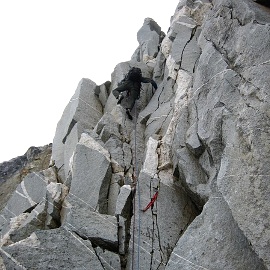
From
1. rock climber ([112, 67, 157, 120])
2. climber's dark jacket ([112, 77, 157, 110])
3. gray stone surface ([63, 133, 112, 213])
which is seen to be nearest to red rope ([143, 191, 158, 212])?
gray stone surface ([63, 133, 112, 213])

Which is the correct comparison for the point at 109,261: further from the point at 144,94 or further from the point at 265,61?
the point at 144,94

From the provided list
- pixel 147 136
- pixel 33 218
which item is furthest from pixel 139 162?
pixel 33 218

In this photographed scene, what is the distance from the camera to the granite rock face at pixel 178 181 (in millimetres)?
10733

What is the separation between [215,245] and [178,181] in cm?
396

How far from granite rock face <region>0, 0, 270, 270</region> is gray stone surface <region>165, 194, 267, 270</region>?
28 mm

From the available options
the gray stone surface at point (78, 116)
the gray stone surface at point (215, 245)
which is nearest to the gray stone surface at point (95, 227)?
the gray stone surface at point (215, 245)

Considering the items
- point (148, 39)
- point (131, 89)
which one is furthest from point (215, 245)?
point (148, 39)

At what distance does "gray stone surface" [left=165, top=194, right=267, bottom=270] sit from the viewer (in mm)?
10422

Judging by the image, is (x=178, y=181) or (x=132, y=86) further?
(x=132, y=86)

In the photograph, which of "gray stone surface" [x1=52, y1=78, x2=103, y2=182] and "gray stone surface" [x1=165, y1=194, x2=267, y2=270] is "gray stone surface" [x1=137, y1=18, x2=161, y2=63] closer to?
"gray stone surface" [x1=52, y1=78, x2=103, y2=182]

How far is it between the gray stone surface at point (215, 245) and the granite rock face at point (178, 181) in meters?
0.03

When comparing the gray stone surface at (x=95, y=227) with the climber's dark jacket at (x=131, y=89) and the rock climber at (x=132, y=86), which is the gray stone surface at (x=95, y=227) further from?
the climber's dark jacket at (x=131, y=89)

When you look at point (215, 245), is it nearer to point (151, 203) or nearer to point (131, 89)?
point (151, 203)

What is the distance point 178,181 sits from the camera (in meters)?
14.5
